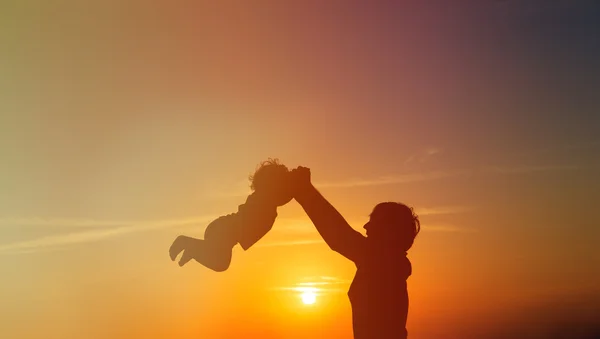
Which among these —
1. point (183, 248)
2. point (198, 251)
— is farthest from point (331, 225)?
point (183, 248)

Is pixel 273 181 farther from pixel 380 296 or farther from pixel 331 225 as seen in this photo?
pixel 380 296

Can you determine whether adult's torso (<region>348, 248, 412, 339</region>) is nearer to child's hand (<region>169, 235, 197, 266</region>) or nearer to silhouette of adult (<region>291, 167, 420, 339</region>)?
silhouette of adult (<region>291, 167, 420, 339</region>)

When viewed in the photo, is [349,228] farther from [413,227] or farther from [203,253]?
[203,253]

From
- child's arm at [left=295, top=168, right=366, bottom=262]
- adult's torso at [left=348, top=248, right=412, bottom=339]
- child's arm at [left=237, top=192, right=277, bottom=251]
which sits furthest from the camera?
child's arm at [left=237, top=192, right=277, bottom=251]

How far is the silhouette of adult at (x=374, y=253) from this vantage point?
7.79 meters

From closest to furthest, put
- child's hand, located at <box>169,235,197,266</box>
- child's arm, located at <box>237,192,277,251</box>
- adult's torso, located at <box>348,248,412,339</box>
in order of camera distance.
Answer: adult's torso, located at <box>348,248,412,339</box>
child's hand, located at <box>169,235,197,266</box>
child's arm, located at <box>237,192,277,251</box>

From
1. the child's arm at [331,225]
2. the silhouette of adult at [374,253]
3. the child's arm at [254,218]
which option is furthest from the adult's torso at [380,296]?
the child's arm at [254,218]

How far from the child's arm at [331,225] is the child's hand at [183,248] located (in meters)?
1.60

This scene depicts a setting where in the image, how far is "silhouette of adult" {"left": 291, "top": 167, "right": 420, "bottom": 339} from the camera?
25.6 ft

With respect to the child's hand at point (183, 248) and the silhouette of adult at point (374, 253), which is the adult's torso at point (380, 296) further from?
the child's hand at point (183, 248)

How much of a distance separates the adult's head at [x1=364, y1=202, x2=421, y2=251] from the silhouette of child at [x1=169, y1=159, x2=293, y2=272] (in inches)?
45.4

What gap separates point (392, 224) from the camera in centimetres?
801

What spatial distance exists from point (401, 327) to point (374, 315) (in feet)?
1.37

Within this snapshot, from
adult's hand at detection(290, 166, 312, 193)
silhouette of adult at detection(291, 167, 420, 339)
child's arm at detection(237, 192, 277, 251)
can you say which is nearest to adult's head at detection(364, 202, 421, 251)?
silhouette of adult at detection(291, 167, 420, 339)
